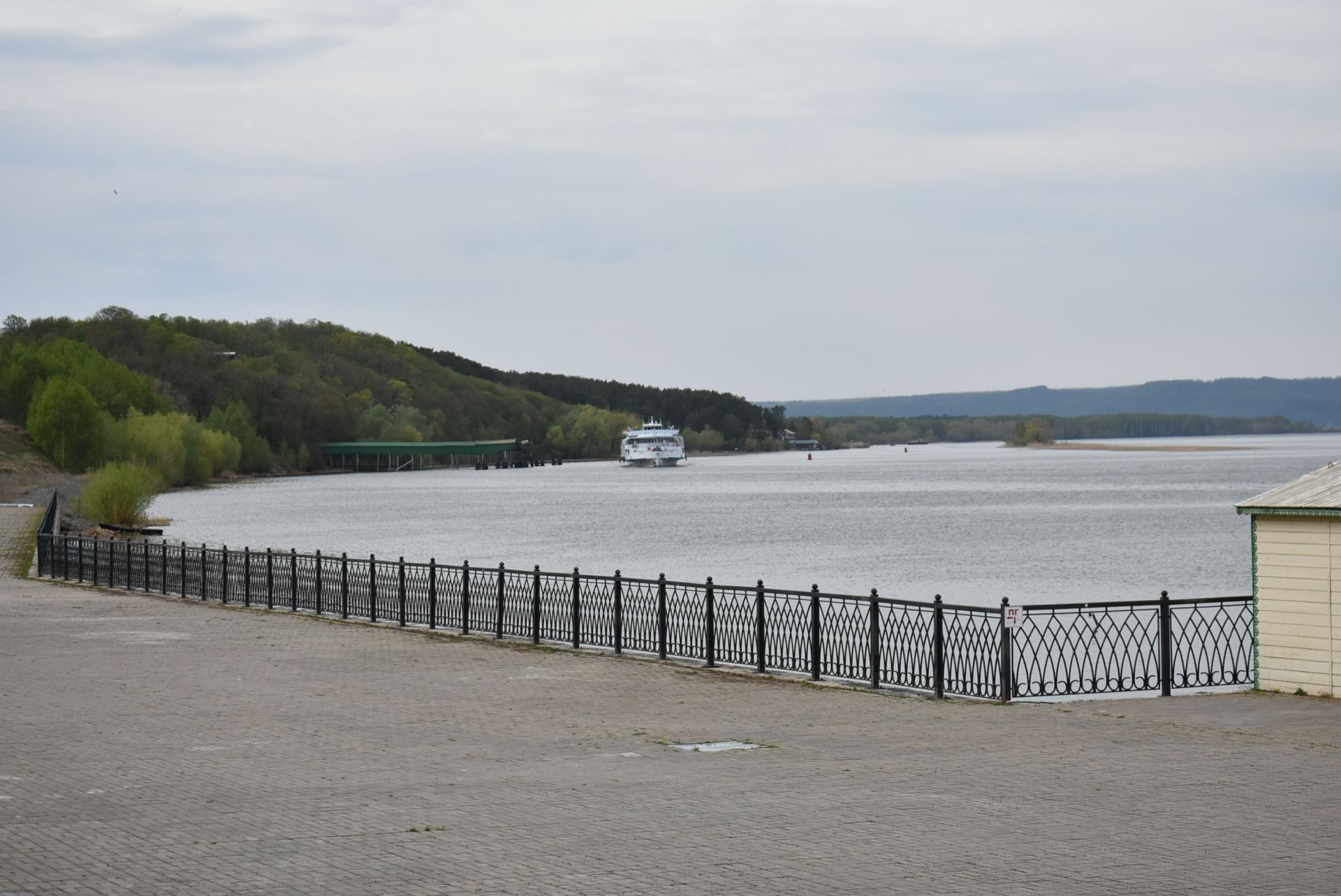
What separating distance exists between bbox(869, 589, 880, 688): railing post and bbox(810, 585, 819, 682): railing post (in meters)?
0.61

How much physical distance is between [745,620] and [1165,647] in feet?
17.3

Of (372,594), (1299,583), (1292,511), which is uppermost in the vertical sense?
(1292,511)

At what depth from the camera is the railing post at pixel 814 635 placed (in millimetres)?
15883

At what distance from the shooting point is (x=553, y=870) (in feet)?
24.5

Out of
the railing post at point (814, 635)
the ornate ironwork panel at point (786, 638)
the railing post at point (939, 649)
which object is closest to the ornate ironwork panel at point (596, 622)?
the ornate ironwork panel at point (786, 638)

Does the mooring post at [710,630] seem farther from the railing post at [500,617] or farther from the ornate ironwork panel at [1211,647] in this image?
the ornate ironwork panel at [1211,647]

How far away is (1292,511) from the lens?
14203 millimetres

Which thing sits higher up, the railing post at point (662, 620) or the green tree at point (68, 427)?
the green tree at point (68, 427)

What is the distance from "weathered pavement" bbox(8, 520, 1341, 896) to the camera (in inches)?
292

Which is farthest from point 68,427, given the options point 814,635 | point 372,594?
point 814,635

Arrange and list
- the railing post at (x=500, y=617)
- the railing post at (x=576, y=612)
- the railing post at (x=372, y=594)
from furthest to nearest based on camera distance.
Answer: the railing post at (x=372, y=594) → the railing post at (x=500, y=617) → the railing post at (x=576, y=612)

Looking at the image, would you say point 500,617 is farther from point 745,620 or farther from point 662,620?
point 745,620

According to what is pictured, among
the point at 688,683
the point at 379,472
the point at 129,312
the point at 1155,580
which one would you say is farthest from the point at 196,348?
the point at 688,683

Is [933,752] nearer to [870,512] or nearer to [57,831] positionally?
[57,831]
